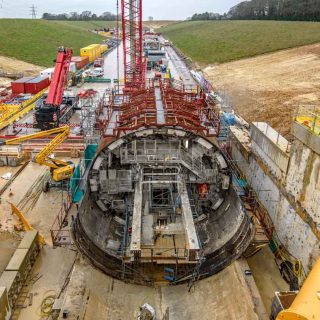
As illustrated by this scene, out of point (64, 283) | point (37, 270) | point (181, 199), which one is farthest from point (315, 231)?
point (37, 270)

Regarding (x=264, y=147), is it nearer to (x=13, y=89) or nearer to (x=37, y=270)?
(x=37, y=270)

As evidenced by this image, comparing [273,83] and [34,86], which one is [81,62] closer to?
[34,86]

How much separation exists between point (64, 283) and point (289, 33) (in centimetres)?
6868

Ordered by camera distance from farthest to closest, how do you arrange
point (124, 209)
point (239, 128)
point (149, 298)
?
point (239, 128)
point (124, 209)
point (149, 298)

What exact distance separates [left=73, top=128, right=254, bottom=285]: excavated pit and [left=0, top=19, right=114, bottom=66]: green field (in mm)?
57665

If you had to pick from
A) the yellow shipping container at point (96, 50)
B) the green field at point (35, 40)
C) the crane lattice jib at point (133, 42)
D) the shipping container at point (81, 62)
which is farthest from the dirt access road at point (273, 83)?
the green field at point (35, 40)

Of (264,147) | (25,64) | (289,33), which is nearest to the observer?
(264,147)

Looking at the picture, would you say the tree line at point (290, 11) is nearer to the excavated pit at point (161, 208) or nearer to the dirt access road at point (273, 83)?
the dirt access road at point (273, 83)

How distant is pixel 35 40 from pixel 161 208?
76923mm

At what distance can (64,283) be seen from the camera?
13727mm

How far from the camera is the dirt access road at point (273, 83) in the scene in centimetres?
3105

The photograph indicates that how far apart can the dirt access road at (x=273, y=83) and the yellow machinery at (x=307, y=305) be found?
19.3 m

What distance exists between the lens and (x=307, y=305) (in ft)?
22.0

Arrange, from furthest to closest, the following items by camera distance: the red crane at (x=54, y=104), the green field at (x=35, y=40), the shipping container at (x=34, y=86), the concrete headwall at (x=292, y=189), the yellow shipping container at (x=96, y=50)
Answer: the yellow shipping container at (x=96, y=50)
the green field at (x=35, y=40)
the shipping container at (x=34, y=86)
the red crane at (x=54, y=104)
the concrete headwall at (x=292, y=189)
